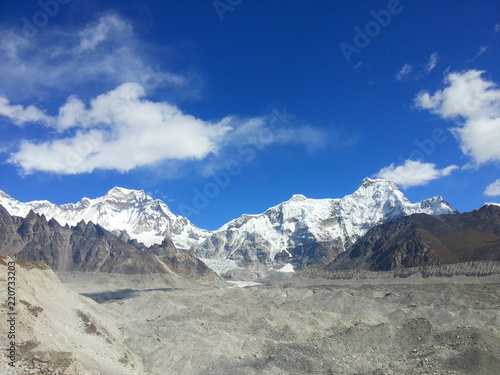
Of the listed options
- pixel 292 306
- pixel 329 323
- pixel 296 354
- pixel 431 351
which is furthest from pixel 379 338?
pixel 292 306

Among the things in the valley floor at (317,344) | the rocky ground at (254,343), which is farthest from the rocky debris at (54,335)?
the valley floor at (317,344)

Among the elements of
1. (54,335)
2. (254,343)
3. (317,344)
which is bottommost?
(254,343)

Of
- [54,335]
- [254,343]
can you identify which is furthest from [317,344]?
[54,335]

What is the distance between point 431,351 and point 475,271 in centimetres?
14010

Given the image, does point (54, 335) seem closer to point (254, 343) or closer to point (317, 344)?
point (254, 343)

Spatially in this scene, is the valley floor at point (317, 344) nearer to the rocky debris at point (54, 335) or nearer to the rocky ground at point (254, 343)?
the rocky ground at point (254, 343)

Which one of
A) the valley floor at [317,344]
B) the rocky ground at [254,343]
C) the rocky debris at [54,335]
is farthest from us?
the valley floor at [317,344]

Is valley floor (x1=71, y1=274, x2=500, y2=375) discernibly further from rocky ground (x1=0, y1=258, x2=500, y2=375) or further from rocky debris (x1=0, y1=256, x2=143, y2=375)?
rocky debris (x1=0, y1=256, x2=143, y2=375)

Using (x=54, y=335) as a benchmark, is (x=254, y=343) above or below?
below

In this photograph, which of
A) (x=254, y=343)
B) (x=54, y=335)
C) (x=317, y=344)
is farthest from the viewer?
(x=254, y=343)

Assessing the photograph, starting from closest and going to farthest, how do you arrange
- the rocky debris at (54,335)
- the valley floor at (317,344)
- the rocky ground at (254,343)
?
the rocky debris at (54,335) → the rocky ground at (254,343) → the valley floor at (317,344)

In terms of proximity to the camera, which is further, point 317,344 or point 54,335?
point 317,344

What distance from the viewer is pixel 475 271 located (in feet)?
536

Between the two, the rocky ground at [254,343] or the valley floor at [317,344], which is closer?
the rocky ground at [254,343]
